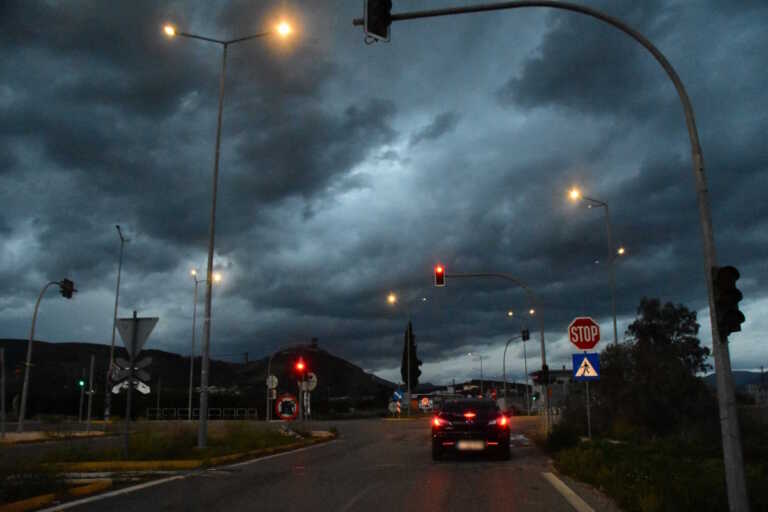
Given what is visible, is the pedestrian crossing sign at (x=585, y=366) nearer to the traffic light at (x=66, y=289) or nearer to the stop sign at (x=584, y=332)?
the stop sign at (x=584, y=332)

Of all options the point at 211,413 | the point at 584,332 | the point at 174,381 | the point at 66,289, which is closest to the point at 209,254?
the point at 584,332

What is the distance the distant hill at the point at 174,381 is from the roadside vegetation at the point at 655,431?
137 ft

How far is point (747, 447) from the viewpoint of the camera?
19.8 metres

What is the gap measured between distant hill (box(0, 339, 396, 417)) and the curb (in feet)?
197

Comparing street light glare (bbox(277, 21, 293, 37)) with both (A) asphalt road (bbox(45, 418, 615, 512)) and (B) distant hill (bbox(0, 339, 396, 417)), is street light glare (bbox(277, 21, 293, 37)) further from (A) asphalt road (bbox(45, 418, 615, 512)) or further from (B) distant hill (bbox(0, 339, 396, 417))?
(B) distant hill (bbox(0, 339, 396, 417))

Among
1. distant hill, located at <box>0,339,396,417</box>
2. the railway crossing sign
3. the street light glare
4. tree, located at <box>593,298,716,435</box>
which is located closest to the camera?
the street light glare

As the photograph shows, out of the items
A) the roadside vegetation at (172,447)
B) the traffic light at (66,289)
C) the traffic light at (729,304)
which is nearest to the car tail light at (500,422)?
the roadside vegetation at (172,447)

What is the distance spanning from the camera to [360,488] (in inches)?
439

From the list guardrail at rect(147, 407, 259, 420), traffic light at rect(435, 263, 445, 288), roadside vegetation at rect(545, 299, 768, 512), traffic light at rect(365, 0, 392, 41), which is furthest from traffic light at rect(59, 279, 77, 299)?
guardrail at rect(147, 407, 259, 420)

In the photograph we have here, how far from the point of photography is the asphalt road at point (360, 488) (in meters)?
9.32

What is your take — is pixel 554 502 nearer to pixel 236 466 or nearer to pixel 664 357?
pixel 236 466

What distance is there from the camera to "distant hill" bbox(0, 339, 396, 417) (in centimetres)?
7912

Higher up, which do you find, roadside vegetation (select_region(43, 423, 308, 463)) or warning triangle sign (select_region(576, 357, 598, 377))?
warning triangle sign (select_region(576, 357, 598, 377))

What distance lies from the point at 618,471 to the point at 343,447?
13007mm
